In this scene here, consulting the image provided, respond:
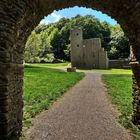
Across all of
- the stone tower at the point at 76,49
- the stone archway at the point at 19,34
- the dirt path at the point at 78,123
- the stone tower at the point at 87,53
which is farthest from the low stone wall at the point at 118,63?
the stone archway at the point at 19,34

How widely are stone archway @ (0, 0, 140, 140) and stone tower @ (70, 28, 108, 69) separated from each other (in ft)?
150

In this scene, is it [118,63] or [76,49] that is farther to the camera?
[76,49]

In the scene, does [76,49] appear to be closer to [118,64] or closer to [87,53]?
[87,53]

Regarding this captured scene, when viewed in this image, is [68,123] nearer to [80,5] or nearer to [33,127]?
[33,127]

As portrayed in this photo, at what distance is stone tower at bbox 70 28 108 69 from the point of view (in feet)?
185

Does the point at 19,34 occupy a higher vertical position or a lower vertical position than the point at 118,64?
higher

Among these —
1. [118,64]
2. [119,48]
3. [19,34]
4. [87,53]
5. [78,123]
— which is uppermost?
[119,48]

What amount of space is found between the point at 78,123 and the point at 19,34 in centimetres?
371

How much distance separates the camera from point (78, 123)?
11.4 metres

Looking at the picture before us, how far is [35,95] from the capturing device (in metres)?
18.0

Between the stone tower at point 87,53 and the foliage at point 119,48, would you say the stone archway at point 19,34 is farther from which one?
the foliage at point 119,48

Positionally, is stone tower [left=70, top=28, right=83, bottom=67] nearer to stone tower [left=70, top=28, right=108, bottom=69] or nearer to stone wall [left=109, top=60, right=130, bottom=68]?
stone tower [left=70, top=28, right=108, bottom=69]

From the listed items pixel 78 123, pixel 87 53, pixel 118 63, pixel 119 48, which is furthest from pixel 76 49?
pixel 78 123

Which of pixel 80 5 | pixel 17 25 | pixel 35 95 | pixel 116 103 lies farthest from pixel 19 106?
pixel 35 95
